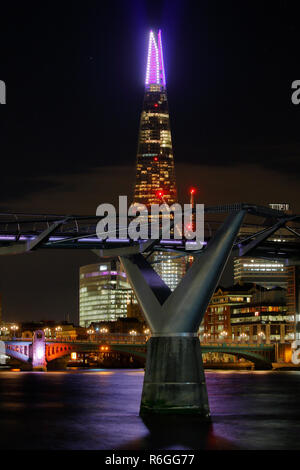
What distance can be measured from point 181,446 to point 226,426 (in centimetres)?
1072

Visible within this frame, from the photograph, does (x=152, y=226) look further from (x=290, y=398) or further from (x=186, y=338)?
(x=290, y=398)

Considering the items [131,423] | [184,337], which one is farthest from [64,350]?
[184,337]

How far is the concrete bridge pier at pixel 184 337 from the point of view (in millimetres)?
55844

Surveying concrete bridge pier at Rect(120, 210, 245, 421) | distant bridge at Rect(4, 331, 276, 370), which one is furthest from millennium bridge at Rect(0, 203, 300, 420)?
distant bridge at Rect(4, 331, 276, 370)

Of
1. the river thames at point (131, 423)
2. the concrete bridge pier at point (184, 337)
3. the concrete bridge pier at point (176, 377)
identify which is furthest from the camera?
the concrete bridge pier at point (176, 377)

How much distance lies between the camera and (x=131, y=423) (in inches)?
2516

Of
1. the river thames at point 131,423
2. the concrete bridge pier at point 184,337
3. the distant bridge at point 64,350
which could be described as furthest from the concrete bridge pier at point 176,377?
the distant bridge at point 64,350

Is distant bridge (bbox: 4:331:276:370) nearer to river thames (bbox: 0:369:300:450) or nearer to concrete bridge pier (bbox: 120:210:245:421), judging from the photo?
river thames (bbox: 0:369:300:450)

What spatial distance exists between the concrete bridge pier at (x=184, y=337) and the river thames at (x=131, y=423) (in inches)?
58.4

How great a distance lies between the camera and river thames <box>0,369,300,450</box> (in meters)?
53.2

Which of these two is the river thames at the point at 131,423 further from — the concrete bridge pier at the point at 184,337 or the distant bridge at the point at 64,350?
the distant bridge at the point at 64,350

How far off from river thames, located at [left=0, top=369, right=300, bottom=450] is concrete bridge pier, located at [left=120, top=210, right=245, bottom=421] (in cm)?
148

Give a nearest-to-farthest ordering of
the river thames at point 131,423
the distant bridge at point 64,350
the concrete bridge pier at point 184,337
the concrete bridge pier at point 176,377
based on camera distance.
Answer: the river thames at point 131,423 < the concrete bridge pier at point 184,337 < the concrete bridge pier at point 176,377 < the distant bridge at point 64,350
